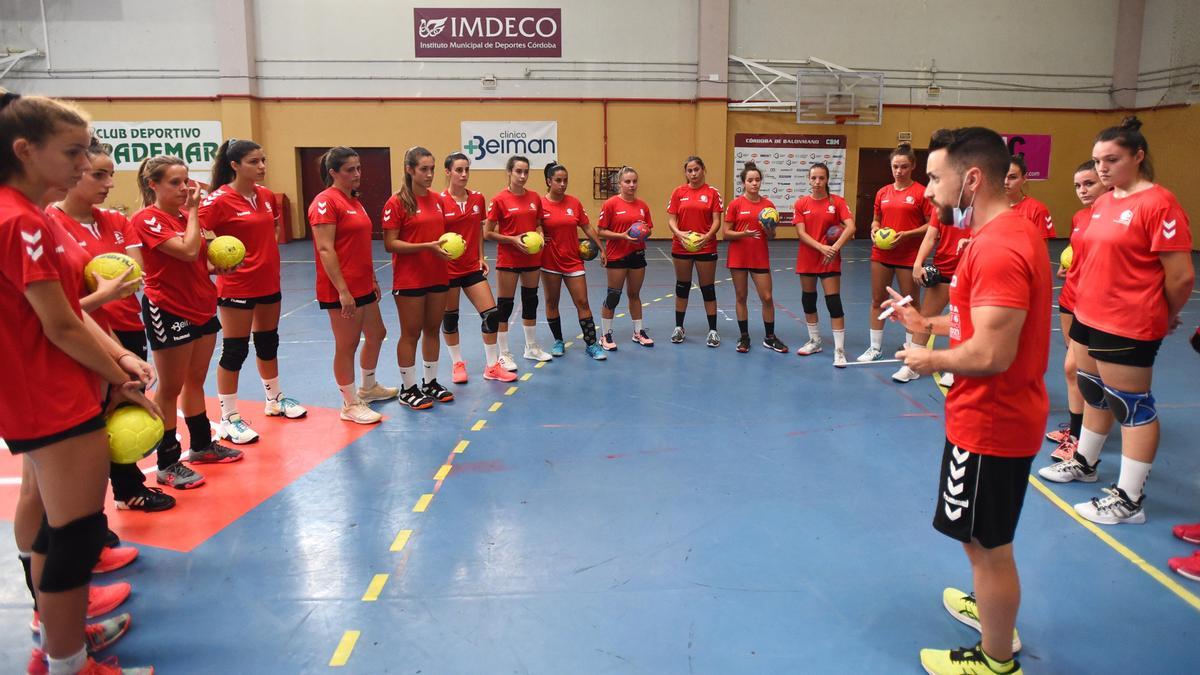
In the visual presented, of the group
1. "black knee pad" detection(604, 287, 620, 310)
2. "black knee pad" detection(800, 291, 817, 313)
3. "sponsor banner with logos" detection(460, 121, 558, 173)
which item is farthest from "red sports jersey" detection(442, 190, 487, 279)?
"sponsor banner with logos" detection(460, 121, 558, 173)

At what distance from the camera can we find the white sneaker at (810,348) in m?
7.66

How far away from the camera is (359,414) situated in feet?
18.4

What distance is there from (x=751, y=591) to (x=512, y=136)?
53.0 feet

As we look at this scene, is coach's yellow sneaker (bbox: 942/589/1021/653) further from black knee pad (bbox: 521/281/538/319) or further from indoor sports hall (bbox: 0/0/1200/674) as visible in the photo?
black knee pad (bbox: 521/281/538/319)

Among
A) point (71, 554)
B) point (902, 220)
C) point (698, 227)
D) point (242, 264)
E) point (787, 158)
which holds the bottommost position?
point (71, 554)

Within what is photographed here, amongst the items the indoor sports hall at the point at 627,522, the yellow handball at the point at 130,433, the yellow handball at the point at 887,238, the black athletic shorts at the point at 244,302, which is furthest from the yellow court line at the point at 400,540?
the yellow handball at the point at 887,238

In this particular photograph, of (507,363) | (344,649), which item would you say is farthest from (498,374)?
(344,649)

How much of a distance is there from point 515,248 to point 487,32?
12033mm

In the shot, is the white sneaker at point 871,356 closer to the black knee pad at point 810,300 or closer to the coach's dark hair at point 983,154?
the black knee pad at point 810,300

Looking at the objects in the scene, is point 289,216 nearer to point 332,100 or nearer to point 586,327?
point 332,100

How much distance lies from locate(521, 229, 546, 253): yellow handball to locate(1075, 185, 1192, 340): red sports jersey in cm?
454

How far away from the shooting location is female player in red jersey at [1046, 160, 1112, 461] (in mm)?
4367

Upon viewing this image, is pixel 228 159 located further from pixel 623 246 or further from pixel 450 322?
pixel 623 246

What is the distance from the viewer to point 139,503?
4117mm
